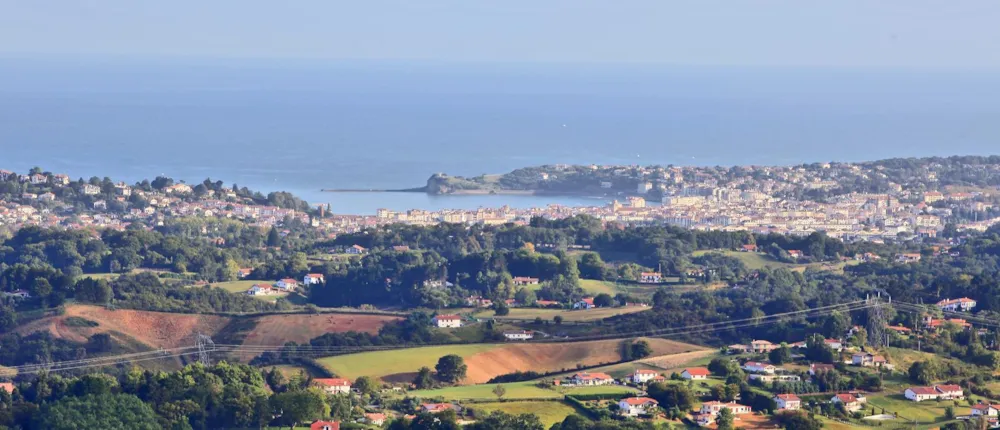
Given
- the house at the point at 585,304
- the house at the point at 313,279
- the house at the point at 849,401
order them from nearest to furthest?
the house at the point at 849,401 < the house at the point at 585,304 < the house at the point at 313,279

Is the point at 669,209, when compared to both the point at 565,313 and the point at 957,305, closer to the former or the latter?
the point at 565,313

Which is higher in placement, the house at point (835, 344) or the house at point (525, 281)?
the house at point (835, 344)

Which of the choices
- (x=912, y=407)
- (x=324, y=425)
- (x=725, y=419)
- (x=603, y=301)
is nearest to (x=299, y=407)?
(x=324, y=425)

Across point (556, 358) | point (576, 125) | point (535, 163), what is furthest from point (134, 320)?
point (576, 125)

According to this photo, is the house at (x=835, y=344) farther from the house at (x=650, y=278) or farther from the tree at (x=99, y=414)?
the house at (x=650, y=278)

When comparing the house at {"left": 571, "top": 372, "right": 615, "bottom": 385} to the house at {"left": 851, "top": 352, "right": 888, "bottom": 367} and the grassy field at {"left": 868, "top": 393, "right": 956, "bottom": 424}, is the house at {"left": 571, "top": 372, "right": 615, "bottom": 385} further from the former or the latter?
the grassy field at {"left": 868, "top": 393, "right": 956, "bottom": 424}

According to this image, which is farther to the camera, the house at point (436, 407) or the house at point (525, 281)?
the house at point (525, 281)

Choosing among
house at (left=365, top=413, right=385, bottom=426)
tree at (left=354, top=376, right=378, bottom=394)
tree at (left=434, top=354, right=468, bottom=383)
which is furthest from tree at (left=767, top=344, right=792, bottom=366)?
house at (left=365, top=413, right=385, bottom=426)

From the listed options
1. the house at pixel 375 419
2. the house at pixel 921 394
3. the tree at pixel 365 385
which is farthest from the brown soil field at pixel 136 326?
the house at pixel 921 394
